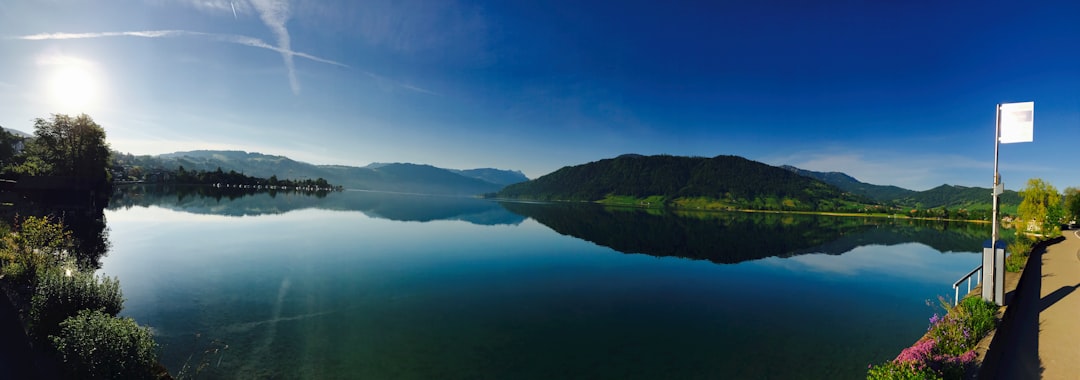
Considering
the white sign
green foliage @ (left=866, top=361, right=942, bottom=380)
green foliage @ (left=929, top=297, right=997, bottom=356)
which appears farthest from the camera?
the white sign

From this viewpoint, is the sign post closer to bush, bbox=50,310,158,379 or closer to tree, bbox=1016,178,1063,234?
bush, bbox=50,310,158,379

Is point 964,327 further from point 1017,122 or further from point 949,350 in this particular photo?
point 1017,122

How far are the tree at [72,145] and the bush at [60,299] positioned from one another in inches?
3033

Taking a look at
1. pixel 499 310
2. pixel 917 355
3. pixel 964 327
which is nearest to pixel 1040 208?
pixel 964 327

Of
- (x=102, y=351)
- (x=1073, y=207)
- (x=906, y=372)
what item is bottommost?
(x=102, y=351)

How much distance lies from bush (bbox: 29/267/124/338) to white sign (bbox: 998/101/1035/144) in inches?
1062

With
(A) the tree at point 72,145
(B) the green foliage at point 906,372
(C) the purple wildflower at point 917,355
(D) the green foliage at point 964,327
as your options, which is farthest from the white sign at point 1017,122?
(A) the tree at point 72,145

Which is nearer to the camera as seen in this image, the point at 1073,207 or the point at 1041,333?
the point at 1041,333

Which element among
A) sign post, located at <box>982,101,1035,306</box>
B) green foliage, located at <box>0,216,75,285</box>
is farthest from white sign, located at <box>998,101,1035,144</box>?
green foliage, located at <box>0,216,75,285</box>

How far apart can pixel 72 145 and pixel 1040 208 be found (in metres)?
140

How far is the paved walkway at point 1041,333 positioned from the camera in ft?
29.3

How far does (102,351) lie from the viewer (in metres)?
8.02

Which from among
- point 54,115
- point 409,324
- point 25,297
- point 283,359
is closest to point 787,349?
point 409,324

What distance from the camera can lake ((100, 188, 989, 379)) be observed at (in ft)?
37.8
